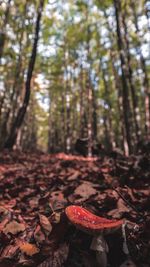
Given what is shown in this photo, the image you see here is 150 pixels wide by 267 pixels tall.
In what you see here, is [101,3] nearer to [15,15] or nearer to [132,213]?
[15,15]

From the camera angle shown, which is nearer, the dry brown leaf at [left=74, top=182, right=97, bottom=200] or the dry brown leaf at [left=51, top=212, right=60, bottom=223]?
the dry brown leaf at [left=51, top=212, right=60, bottom=223]

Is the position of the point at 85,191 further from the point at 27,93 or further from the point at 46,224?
the point at 27,93

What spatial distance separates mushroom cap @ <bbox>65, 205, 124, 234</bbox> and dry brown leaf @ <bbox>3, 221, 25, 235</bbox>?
908 millimetres

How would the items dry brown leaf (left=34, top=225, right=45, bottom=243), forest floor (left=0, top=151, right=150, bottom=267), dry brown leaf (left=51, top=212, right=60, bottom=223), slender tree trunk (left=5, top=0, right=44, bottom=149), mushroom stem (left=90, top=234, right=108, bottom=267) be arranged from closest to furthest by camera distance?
1. mushroom stem (left=90, top=234, right=108, bottom=267)
2. forest floor (left=0, top=151, right=150, bottom=267)
3. dry brown leaf (left=34, top=225, right=45, bottom=243)
4. dry brown leaf (left=51, top=212, right=60, bottom=223)
5. slender tree trunk (left=5, top=0, right=44, bottom=149)

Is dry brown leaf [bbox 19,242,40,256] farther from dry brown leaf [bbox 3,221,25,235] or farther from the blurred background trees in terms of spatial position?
the blurred background trees

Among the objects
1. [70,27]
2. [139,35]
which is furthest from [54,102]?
[139,35]

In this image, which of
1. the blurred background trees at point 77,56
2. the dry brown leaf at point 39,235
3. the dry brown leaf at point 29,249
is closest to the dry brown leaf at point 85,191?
the dry brown leaf at point 39,235

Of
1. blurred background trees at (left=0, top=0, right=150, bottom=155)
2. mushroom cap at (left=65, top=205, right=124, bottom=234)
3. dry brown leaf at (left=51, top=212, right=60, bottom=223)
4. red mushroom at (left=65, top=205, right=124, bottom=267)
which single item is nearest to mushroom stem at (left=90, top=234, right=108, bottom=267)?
red mushroom at (left=65, top=205, right=124, bottom=267)

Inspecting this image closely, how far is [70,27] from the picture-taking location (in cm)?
2195

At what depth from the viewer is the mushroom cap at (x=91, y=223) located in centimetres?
224

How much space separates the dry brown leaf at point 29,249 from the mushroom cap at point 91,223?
52cm

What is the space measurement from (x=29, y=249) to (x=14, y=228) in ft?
1.79

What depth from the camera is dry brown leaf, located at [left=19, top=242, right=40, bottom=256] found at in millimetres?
2693

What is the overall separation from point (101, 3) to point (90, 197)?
1041 centimetres
